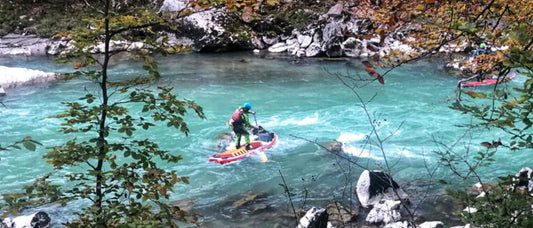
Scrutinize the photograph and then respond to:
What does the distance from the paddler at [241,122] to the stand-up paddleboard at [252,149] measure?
0.14 m

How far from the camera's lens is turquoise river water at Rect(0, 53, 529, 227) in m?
6.33

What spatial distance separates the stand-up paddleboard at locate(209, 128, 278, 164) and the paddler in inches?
5.4

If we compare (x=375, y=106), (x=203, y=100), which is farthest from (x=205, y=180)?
(x=375, y=106)

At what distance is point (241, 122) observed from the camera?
25.7 feet

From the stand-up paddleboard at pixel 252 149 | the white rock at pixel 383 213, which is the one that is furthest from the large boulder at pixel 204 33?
the white rock at pixel 383 213

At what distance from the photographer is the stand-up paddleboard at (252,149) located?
750 centimetres

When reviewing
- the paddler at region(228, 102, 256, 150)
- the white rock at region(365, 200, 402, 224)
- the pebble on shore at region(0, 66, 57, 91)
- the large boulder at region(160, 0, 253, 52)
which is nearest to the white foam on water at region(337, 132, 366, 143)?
the paddler at region(228, 102, 256, 150)

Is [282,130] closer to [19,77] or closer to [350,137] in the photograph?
[350,137]

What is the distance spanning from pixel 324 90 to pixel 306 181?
5247 millimetres

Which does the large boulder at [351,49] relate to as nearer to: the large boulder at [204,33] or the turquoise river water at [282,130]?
the turquoise river water at [282,130]

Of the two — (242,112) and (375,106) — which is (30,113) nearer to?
(242,112)

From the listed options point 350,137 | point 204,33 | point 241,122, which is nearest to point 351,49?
point 204,33

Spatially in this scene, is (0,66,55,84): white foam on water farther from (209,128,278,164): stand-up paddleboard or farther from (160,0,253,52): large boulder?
(209,128,278,164): stand-up paddleboard

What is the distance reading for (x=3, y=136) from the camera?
851cm
